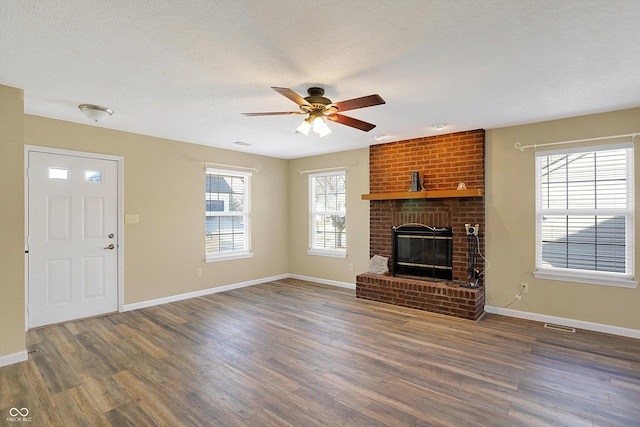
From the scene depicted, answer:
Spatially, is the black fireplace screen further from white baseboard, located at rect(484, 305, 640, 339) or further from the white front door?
the white front door

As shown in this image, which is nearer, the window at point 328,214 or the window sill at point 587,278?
the window sill at point 587,278

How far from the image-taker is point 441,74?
8.66 ft

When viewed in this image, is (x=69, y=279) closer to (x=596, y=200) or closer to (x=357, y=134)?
(x=357, y=134)

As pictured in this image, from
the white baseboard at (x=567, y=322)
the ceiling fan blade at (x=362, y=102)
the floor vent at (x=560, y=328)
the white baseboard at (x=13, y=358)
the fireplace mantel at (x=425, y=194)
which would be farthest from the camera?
the fireplace mantel at (x=425, y=194)

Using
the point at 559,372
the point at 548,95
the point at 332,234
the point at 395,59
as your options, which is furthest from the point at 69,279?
the point at 548,95

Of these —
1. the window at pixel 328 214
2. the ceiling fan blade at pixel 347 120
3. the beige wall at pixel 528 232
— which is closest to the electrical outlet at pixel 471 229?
the beige wall at pixel 528 232

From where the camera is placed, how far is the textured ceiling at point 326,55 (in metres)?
1.83

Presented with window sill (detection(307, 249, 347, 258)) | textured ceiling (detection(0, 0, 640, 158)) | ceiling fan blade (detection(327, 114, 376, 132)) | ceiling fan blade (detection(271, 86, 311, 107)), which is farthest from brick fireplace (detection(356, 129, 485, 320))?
ceiling fan blade (detection(271, 86, 311, 107))

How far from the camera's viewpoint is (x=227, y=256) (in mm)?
5707

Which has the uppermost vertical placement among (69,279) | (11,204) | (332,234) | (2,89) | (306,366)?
(2,89)

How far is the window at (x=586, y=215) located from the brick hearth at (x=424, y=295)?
89cm

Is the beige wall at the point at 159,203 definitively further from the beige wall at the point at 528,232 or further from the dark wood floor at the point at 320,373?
the beige wall at the point at 528,232

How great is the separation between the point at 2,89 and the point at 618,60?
4.94m

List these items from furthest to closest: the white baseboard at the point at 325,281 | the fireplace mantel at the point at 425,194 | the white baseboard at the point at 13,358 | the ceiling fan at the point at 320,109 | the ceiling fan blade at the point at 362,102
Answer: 1. the white baseboard at the point at 325,281
2. the fireplace mantel at the point at 425,194
3. the white baseboard at the point at 13,358
4. the ceiling fan at the point at 320,109
5. the ceiling fan blade at the point at 362,102
